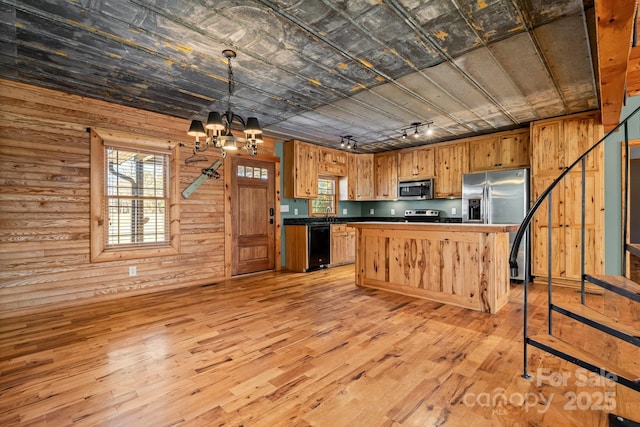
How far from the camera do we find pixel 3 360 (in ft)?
7.79

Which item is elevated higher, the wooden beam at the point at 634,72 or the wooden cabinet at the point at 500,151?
the wooden beam at the point at 634,72

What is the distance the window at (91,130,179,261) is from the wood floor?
933 mm

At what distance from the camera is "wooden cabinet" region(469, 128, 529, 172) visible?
5.16 m

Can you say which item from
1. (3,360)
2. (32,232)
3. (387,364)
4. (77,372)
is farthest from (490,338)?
(32,232)

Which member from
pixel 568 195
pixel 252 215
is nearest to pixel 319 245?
pixel 252 215

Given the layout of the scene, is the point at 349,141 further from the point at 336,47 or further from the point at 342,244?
the point at 336,47

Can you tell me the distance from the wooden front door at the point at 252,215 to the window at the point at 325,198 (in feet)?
4.05

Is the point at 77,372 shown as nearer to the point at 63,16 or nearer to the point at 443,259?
the point at 63,16

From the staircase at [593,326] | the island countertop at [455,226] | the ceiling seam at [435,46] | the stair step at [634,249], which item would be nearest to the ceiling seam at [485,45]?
the ceiling seam at [435,46]

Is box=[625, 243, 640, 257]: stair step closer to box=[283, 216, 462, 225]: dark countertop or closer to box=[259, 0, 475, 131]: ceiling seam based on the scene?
box=[259, 0, 475, 131]: ceiling seam

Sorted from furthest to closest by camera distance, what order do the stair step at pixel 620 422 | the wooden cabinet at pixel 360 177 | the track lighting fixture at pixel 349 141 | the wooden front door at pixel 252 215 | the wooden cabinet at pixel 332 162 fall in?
1. the wooden cabinet at pixel 360 177
2. the wooden cabinet at pixel 332 162
3. the track lighting fixture at pixel 349 141
4. the wooden front door at pixel 252 215
5. the stair step at pixel 620 422

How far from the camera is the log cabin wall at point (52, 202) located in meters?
3.39

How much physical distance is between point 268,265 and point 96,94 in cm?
367

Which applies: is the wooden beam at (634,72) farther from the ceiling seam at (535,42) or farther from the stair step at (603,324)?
the stair step at (603,324)
